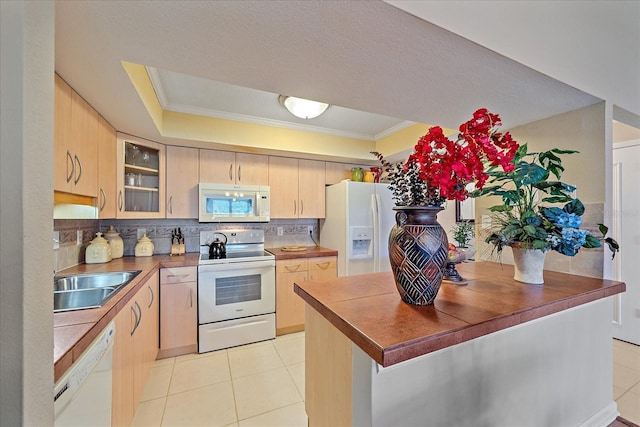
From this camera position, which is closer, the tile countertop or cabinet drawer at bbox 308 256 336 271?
the tile countertop

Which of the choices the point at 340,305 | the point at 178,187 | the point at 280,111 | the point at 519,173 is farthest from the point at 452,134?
the point at 178,187

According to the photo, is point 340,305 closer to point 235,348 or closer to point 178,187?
point 235,348

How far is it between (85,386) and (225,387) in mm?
1319

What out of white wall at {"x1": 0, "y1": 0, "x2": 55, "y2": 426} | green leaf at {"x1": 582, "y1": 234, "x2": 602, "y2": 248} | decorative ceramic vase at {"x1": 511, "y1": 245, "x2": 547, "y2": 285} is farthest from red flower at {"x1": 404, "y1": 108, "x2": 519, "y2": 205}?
white wall at {"x1": 0, "y1": 0, "x2": 55, "y2": 426}

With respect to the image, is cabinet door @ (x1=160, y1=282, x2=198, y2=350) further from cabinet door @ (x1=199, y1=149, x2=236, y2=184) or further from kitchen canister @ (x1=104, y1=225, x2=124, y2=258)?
cabinet door @ (x1=199, y1=149, x2=236, y2=184)

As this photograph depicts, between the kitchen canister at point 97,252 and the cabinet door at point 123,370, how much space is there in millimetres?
970

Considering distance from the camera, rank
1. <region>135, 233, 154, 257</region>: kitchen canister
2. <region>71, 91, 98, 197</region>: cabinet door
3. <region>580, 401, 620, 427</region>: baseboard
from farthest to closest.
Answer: <region>135, 233, 154, 257</region>: kitchen canister
<region>71, 91, 98, 197</region>: cabinet door
<region>580, 401, 620, 427</region>: baseboard

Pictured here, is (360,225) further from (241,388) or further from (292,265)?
(241,388)

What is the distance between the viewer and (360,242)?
315 cm

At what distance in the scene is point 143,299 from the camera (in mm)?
1880

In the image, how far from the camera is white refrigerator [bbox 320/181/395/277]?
3.07 m

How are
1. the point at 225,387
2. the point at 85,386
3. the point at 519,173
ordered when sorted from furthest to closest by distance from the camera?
the point at 225,387 → the point at 519,173 → the point at 85,386

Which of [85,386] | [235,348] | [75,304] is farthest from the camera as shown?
[235,348]

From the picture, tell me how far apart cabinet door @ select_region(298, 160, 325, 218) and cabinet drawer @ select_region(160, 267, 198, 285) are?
1.40 m
